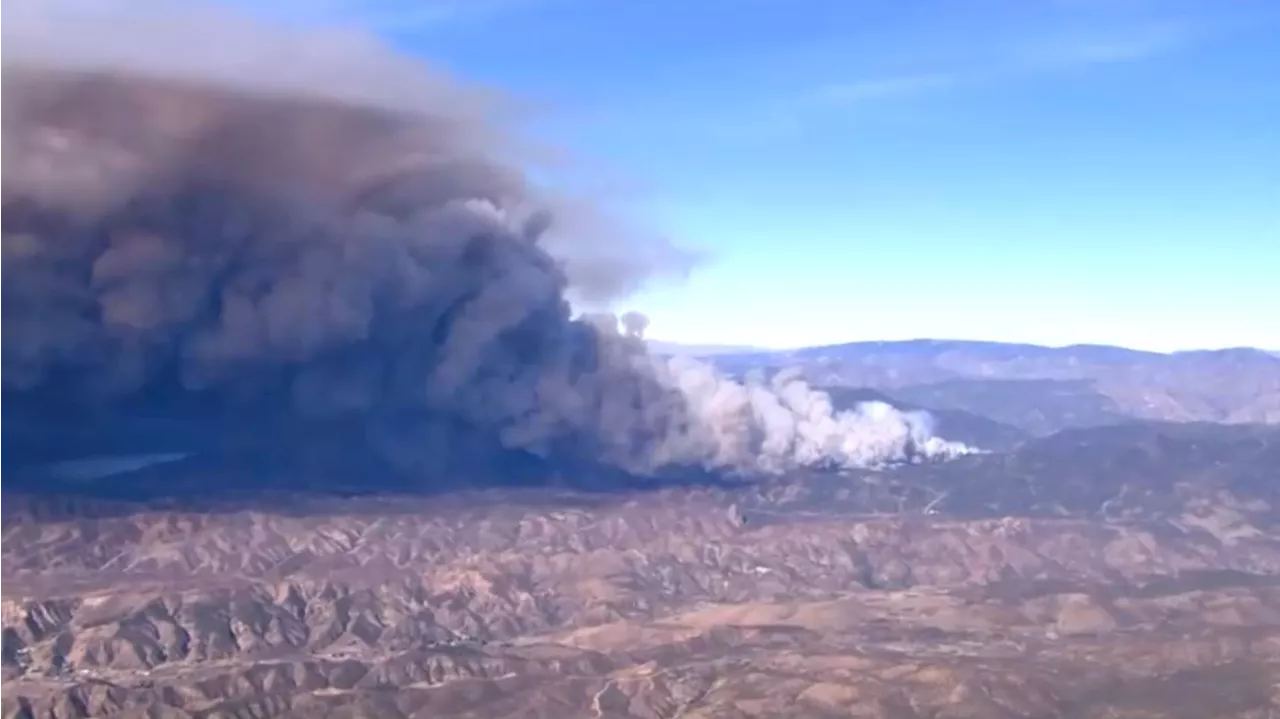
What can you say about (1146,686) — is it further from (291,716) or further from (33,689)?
(33,689)

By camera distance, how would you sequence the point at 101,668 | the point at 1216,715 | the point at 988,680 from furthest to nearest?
the point at 101,668, the point at 988,680, the point at 1216,715

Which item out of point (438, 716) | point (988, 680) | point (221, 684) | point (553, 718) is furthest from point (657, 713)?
point (221, 684)

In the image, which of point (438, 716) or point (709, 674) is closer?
point (438, 716)

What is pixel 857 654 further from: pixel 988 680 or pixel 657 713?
pixel 657 713

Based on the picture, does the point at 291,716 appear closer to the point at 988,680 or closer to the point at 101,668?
the point at 101,668

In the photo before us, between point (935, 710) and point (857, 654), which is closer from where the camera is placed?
point (935, 710)

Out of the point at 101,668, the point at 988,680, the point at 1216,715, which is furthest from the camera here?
the point at 101,668

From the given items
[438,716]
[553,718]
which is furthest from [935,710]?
[438,716]
